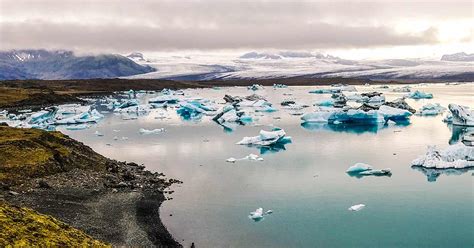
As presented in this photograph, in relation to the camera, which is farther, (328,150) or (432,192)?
(328,150)

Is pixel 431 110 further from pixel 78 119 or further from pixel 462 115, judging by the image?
pixel 78 119

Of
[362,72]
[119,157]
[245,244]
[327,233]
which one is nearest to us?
[245,244]

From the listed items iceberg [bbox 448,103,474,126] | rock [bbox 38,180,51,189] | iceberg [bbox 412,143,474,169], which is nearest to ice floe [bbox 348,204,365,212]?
iceberg [bbox 412,143,474,169]

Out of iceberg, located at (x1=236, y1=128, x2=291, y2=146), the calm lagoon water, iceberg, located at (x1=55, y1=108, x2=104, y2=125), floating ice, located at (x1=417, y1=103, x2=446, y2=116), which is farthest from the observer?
floating ice, located at (x1=417, y1=103, x2=446, y2=116)

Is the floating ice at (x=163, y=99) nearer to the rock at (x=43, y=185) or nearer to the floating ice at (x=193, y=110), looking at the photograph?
the floating ice at (x=193, y=110)

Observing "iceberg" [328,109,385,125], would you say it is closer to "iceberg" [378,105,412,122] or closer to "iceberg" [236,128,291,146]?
"iceberg" [378,105,412,122]

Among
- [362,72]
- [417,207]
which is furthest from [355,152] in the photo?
[362,72]

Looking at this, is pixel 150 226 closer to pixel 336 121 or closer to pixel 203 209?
pixel 203 209
